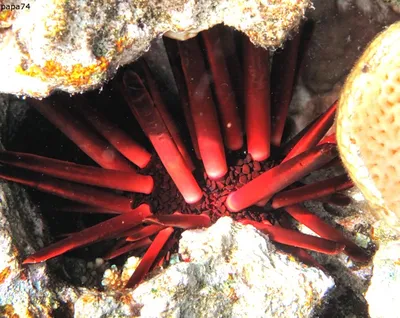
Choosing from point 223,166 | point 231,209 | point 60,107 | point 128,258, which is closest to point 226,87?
point 223,166

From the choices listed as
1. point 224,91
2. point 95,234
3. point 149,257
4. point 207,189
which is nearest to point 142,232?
point 149,257

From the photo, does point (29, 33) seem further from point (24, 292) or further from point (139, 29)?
point (24, 292)

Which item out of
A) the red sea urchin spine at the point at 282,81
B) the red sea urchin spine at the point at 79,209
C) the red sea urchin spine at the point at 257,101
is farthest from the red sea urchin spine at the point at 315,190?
the red sea urchin spine at the point at 79,209

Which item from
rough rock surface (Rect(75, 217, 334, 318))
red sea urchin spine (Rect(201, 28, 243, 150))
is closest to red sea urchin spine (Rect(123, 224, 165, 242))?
rough rock surface (Rect(75, 217, 334, 318))

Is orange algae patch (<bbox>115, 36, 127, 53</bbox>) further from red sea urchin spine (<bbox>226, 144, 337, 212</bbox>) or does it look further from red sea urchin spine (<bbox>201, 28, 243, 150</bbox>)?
red sea urchin spine (<bbox>226, 144, 337, 212</bbox>)

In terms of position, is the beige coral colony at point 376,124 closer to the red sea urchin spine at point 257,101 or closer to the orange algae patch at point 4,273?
the red sea urchin spine at point 257,101

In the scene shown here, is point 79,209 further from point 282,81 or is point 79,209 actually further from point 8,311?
point 282,81

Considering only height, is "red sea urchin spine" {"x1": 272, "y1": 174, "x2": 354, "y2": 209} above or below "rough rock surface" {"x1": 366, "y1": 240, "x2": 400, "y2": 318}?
above

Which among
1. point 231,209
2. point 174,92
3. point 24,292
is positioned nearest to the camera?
point 24,292
